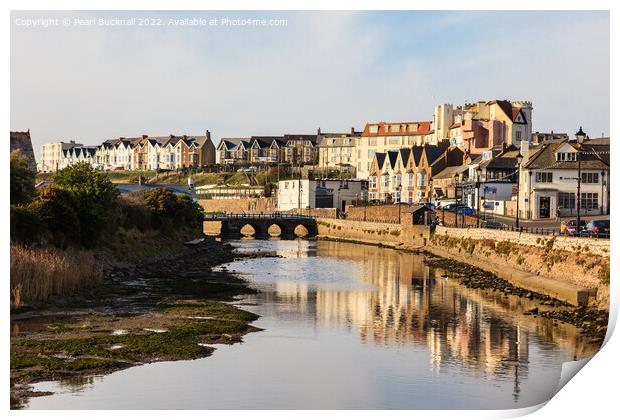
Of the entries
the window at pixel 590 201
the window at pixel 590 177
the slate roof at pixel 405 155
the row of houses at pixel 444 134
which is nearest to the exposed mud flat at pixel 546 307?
the window at pixel 590 201

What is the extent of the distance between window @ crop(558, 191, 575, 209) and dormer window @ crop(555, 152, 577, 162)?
2.72 m

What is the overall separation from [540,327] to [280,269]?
2641 cm

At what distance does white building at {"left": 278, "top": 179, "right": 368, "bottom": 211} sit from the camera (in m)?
121

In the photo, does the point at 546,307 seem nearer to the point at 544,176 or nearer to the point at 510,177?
the point at 544,176

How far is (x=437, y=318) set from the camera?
3428 cm

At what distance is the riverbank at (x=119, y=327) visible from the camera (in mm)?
23188

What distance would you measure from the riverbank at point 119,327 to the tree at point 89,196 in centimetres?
264

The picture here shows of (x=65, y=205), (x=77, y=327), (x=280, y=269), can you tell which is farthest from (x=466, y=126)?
(x=77, y=327)

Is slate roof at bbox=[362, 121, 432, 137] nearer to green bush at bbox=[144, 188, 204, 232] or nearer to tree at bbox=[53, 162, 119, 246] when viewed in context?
green bush at bbox=[144, 188, 204, 232]

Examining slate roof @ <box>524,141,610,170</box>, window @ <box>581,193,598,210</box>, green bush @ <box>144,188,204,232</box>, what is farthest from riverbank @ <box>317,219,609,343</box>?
green bush @ <box>144,188,204,232</box>

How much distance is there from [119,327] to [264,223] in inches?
3051

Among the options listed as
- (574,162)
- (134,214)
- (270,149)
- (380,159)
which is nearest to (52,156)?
(270,149)

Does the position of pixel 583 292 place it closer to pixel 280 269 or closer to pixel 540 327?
pixel 540 327
